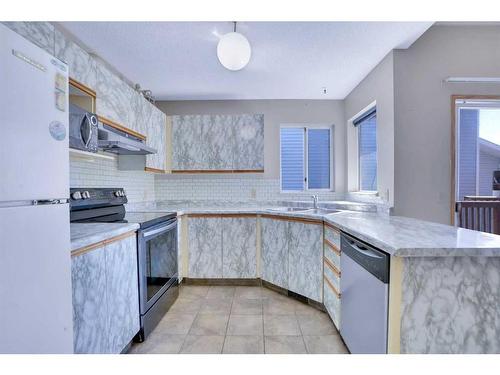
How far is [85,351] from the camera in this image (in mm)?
1288

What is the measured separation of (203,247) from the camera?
302cm

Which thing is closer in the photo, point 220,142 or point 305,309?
point 305,309

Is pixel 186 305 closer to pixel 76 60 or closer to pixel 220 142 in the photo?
pixel 220 142

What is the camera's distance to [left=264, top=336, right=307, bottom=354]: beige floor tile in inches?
70.2

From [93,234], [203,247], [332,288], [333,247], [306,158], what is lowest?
[332,288]

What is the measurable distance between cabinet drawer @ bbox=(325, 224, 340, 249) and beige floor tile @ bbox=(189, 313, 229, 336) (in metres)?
1.14

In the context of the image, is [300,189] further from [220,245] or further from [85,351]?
[85,351]

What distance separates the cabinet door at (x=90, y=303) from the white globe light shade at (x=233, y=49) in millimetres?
1546

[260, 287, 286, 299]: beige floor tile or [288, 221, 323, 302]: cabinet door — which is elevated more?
[288, 221, 323, 302]: cabinet door

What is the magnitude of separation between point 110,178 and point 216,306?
172 centimetres

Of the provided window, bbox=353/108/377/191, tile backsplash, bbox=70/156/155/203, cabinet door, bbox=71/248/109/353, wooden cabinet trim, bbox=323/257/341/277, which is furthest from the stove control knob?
window, bbox=353/108/377/191

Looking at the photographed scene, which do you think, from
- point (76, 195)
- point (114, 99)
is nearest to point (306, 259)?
point (76, 195)

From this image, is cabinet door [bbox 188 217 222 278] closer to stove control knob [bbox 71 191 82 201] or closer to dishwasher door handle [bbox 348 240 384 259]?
stove control knob [bbox 71 191 82 201]
